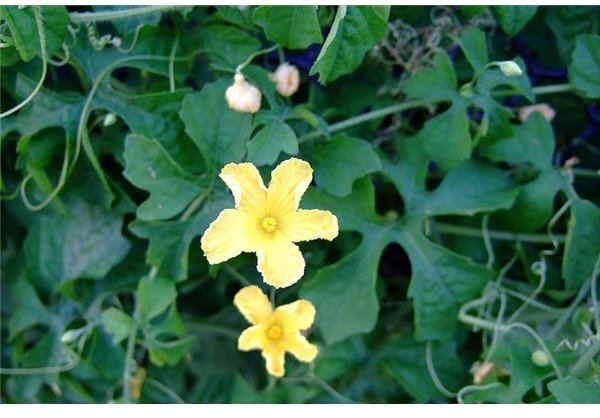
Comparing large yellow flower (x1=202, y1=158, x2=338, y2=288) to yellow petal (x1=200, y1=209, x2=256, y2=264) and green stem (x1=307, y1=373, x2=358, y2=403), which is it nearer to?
yellow petal (x1=200, y1=209, x2=256, y2=264)

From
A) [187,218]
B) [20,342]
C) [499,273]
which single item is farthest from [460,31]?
[20,342]

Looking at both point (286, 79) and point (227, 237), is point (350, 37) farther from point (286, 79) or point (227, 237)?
point (227, 237)

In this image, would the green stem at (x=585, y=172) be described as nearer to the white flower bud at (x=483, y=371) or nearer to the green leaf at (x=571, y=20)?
the green leaf at (x=571, y=20)

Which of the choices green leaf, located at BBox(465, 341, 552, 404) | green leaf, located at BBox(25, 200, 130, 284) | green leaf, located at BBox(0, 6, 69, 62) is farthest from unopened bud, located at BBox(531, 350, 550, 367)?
green leaf, located at BBox(0, 6, 69, 62)

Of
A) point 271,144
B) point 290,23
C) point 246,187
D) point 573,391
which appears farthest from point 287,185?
point 573,391

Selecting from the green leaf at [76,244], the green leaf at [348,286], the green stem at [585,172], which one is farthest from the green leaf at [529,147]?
the green leaf at [76,244]

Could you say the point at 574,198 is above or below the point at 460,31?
below
